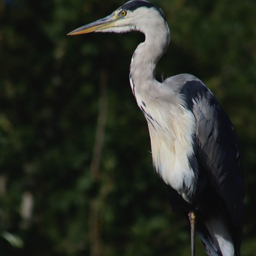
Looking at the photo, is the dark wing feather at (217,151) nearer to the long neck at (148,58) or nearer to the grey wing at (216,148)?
the grey wing at (216,148)

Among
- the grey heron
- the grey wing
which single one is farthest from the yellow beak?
the grey wing

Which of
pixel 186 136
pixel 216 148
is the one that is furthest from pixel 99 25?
pixel 216 148

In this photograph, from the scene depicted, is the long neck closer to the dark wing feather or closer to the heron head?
the heron head

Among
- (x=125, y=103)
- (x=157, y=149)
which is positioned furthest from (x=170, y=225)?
(x=157, y=149)

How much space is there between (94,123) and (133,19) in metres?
2.89

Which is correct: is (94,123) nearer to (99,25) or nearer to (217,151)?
(99,25)

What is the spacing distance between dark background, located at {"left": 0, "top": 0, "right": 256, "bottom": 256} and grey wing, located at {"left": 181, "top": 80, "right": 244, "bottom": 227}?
240 centimetres

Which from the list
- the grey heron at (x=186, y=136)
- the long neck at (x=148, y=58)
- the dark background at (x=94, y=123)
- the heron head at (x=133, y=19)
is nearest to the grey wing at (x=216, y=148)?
the grey heron at (x=186, y=136)

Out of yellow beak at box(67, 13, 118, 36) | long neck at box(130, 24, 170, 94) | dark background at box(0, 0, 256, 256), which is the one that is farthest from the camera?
dark background at box(0, 0, 256, 256)

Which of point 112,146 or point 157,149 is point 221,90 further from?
point 157,149

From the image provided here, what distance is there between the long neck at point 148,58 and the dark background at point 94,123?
2.56 meters

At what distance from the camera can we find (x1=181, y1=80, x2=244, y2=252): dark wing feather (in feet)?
7.81

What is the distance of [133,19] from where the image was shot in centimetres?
246

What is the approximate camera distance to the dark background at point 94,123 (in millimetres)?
4938
